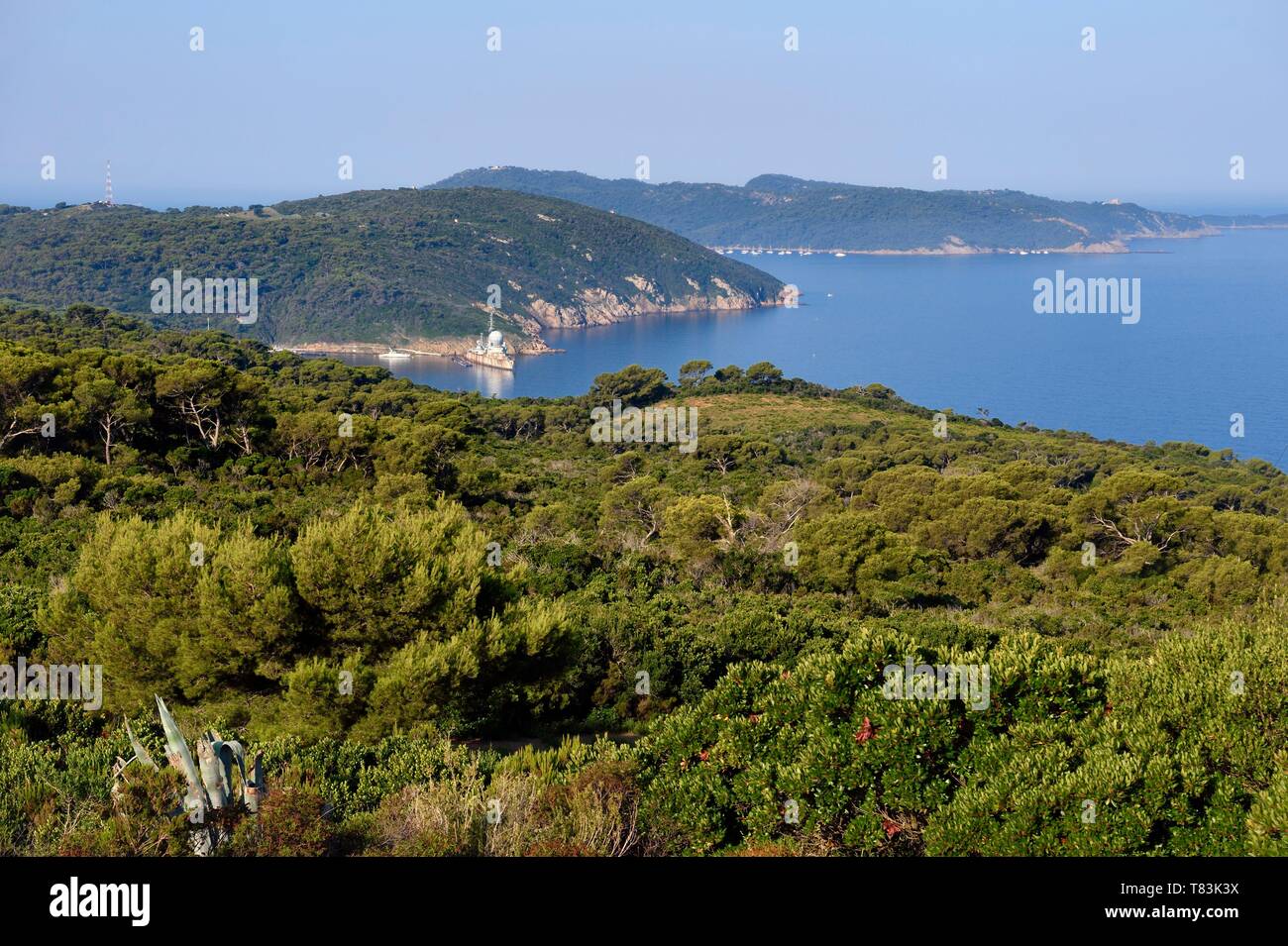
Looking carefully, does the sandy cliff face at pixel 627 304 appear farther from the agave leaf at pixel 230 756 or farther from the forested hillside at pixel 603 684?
the agave leaf at pixel 230 756

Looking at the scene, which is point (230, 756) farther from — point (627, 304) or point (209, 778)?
point (627, 304)

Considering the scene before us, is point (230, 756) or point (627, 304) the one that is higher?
point (627, 304)

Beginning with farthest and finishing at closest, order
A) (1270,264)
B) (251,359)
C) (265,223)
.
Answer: (1270,264)
(265,223)
(251,359)

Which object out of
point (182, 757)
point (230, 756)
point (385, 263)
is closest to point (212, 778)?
point (182, 757)

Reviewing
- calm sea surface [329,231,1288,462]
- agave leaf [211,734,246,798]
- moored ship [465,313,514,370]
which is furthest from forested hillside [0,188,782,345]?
agave leaf [211,734,246,798]

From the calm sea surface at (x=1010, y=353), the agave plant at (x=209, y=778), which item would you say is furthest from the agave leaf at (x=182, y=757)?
the calm sea surface at (x=1010, y=353)
